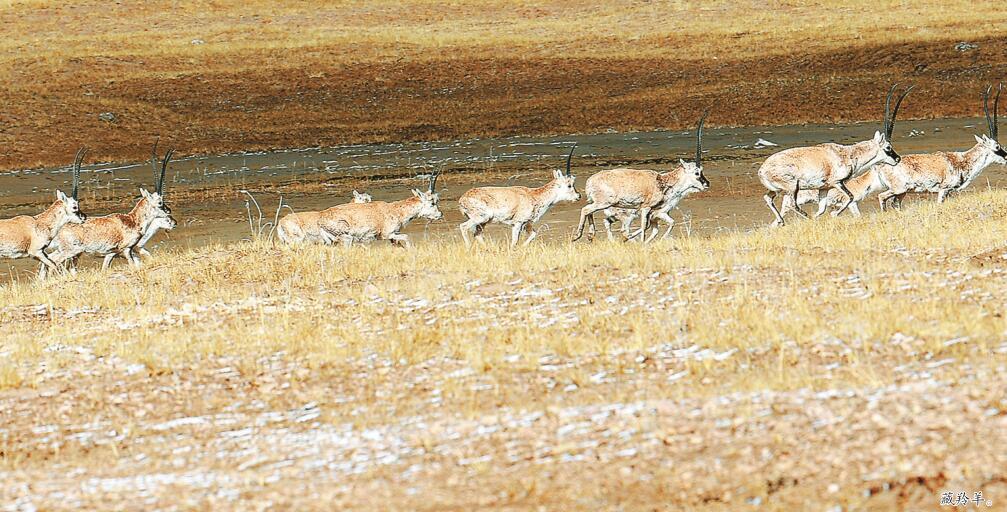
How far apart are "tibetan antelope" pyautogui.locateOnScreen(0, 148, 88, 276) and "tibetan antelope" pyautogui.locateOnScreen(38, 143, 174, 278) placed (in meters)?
0.14

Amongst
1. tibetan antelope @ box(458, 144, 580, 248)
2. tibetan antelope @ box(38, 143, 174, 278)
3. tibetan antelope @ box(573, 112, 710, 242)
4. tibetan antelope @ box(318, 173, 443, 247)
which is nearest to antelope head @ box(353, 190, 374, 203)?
tibetan antelope @ box(318, 173, 443, 247)

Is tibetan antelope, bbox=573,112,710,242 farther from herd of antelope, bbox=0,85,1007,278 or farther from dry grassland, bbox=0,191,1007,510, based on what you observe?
dry grassland, bbox=0,191,1007,510

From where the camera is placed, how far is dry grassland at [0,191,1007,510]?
677 cm

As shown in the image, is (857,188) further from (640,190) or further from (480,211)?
(480,211)

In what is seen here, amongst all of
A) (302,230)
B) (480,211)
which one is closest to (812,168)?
(480,211)

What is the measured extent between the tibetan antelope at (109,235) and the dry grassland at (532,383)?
3.48m

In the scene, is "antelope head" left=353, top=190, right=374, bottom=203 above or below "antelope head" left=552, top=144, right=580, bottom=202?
above

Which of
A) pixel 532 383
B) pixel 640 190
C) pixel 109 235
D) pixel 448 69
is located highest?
pixel 448 69

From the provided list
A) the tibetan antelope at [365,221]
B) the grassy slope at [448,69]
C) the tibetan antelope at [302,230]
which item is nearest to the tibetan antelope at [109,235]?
the tibetan antelope at [302,230]

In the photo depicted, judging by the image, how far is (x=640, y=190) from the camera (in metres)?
17.7

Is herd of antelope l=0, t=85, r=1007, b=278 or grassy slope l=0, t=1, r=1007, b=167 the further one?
grassy slope l=0, t=1, r=1007, b=167

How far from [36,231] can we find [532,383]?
34.0ft

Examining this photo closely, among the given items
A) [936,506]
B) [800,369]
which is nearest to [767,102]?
[800,369]

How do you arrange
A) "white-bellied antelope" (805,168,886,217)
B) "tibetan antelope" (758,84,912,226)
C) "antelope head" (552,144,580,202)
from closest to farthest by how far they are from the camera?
"antelope head" (552,144,580,202), "tibetan antelope" (758,84,912,226), "white-bellied antelope" (805,168,886,217)
